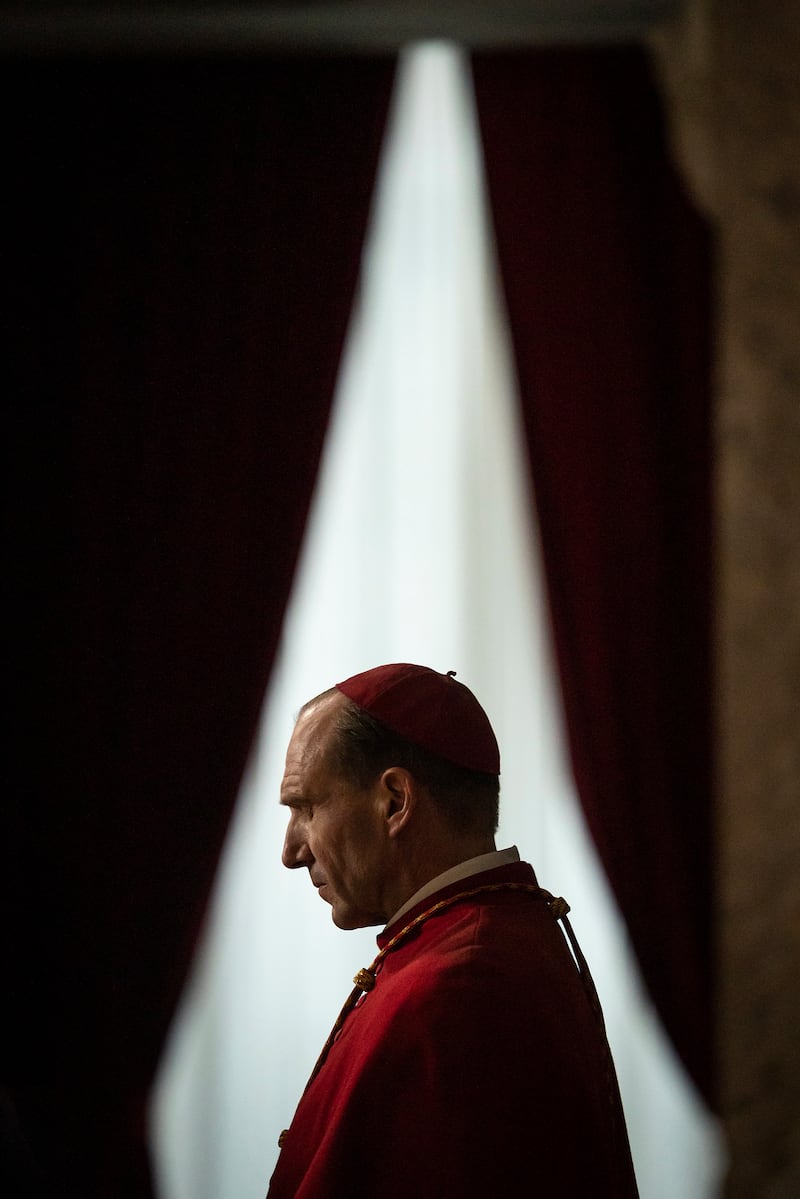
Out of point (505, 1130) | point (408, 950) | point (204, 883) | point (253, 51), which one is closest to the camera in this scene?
point (505, 1130)

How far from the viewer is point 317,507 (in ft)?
10.9

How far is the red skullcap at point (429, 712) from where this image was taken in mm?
1631

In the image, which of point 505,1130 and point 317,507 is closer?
point 505,1130

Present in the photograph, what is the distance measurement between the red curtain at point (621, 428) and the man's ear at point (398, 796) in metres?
1.69

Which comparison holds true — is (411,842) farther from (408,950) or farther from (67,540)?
(67,540)

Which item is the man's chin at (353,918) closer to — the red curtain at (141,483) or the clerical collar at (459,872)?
the clerical collar at (459,872)

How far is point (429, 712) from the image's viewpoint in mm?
1657

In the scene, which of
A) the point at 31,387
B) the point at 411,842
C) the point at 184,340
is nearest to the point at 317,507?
the point at 184,340

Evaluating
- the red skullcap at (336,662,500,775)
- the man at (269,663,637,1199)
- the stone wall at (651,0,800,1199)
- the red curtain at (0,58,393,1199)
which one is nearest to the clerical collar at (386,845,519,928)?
the man at (269,663,637,1199)

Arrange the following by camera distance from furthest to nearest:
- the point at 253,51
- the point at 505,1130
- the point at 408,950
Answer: the point at 253,51, the point at 408,950, the point at 505,1130

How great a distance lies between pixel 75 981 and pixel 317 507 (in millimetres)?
1419

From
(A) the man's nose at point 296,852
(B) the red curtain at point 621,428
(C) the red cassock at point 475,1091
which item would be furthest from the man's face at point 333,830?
(B) the red curtain at point 621,428

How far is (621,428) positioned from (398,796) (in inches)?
78.3

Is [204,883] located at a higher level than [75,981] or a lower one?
higher
